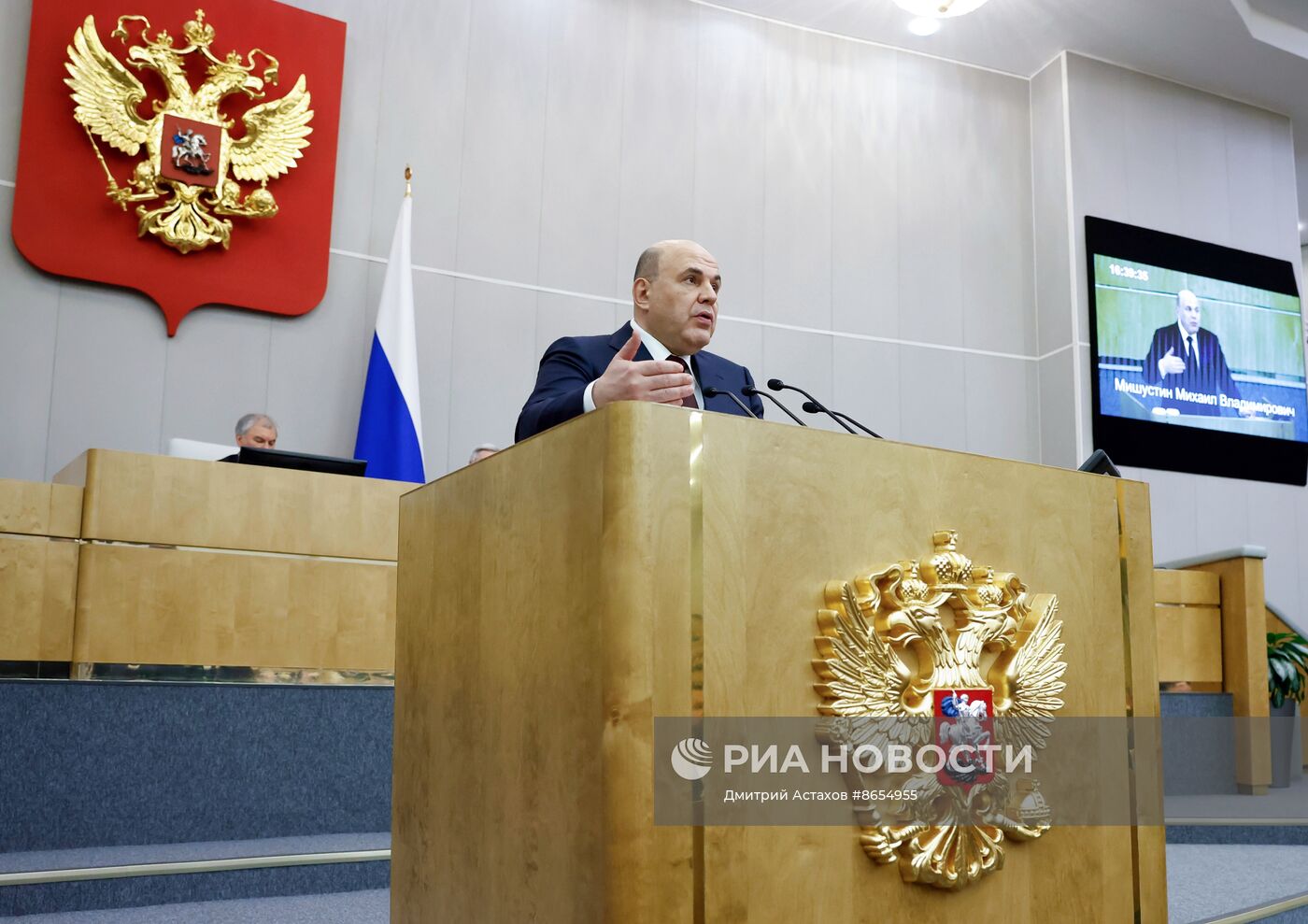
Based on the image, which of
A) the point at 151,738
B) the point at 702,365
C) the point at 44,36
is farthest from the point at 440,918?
the point at 44,36

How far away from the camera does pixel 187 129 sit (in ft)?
16.9

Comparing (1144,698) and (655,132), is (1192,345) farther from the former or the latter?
(1144,698)

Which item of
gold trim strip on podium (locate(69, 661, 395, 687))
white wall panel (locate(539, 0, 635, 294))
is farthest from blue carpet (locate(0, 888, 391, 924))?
white wall panel (locate(539, 0, 635, 294))

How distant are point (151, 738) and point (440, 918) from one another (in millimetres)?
1906

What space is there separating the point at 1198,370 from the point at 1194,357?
0.28 feet

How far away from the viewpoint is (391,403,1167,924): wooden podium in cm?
120

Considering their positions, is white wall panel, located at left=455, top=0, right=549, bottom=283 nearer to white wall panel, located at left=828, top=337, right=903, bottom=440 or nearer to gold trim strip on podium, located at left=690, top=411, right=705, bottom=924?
white wall panel, located at left=828, top=337, right=903, bottom=440

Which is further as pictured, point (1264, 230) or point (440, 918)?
point (1264, 230)

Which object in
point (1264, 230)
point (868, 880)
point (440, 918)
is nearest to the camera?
point (868, 880)

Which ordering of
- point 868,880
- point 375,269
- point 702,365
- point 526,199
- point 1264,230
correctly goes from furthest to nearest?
point 1264,230
point 526,199
point 375,269
point 702,365
point 868,880

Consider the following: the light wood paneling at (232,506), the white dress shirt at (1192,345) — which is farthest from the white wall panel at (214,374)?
the white dress shirt at (1192,345)

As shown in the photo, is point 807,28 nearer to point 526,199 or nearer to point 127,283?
point 526,199

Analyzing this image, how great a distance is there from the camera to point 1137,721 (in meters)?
1.63

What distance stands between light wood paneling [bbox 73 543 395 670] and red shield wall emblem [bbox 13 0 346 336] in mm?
2112
